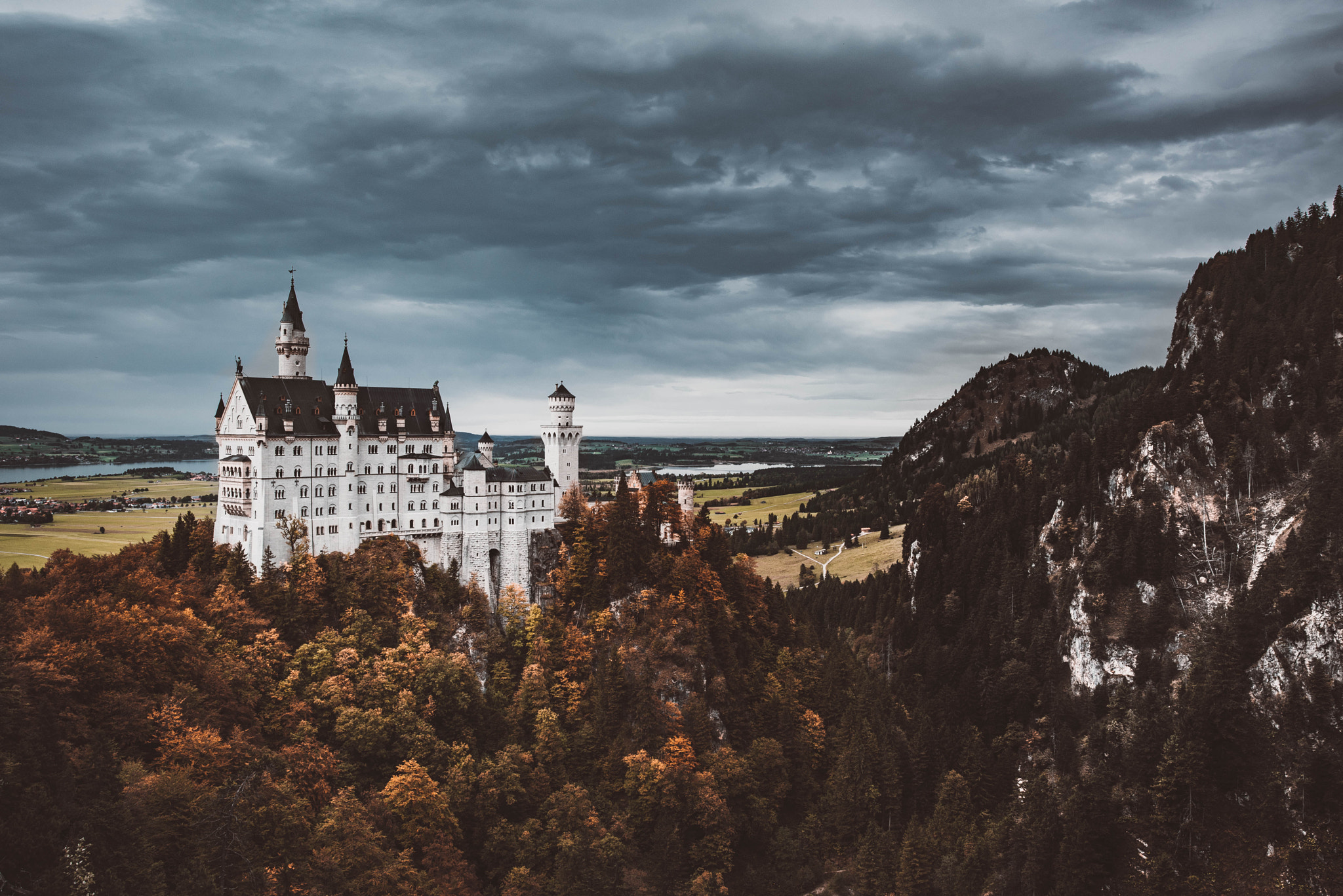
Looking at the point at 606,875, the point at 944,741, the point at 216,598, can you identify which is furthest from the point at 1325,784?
the point at 216,598

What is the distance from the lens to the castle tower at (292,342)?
323 ft

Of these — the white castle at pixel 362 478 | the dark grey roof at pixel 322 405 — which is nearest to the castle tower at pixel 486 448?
the white castle at pixel 362 478

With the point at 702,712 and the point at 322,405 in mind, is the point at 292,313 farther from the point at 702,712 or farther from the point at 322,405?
the point at 702,712

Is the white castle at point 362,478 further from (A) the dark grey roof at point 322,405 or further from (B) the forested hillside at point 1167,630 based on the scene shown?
(B) the forested hillside at point 1167,630

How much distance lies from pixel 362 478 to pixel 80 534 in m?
53.7

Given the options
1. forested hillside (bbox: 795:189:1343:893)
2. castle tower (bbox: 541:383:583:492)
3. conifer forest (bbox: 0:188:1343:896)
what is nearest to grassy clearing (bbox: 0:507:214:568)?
conifer forest (bbox: 0:188:1343:896)

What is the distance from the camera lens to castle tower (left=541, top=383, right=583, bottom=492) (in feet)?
364

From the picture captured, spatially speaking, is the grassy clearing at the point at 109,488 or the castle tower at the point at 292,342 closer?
the castle tower at the point at 292,342

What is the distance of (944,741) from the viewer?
105 meters

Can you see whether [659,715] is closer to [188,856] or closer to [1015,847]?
[1015,847]

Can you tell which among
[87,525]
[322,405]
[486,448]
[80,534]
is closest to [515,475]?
[486,448]

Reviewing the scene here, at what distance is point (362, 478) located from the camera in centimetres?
9644

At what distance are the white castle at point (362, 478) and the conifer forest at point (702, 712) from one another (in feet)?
10.3

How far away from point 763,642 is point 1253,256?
10736 centimetres
